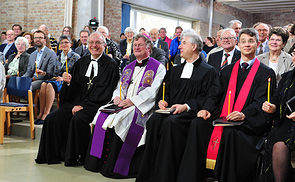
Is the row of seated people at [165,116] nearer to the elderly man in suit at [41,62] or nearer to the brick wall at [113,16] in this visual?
the elderly man in suit at [41,62]

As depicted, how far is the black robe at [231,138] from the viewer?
9.81 feet

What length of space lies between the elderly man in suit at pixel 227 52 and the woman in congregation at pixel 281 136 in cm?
149

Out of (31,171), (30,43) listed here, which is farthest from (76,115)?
(30,43)

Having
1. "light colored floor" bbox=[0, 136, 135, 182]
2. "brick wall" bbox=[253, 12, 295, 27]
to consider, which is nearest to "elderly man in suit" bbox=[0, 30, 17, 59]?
"light colored floor" bbox=[0, 136, 135, 182]

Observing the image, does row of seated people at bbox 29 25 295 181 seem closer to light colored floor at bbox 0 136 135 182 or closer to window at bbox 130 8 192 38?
light colored floor at bbox 0 136 135 182

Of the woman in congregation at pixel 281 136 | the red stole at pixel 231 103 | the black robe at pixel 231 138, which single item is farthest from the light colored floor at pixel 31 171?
the woman in congregation at pixel 281 136

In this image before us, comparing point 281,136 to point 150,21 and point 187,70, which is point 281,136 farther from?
point 150,21

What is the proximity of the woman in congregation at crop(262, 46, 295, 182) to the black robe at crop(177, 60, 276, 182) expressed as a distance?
0.10 m

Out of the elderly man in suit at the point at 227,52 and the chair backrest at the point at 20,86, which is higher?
the elderly man in suit at the point at 227,52

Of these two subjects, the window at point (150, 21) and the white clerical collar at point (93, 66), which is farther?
the window at point (150, 21)

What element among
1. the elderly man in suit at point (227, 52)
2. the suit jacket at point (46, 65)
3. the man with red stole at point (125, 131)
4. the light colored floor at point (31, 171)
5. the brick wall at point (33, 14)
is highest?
the brick wall at point (33, 14)

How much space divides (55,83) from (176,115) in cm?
334

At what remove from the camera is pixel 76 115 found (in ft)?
13.8

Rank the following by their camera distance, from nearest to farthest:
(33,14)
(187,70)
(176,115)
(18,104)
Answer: (176,115) → (187,70) → (18,104) → (33,14)
